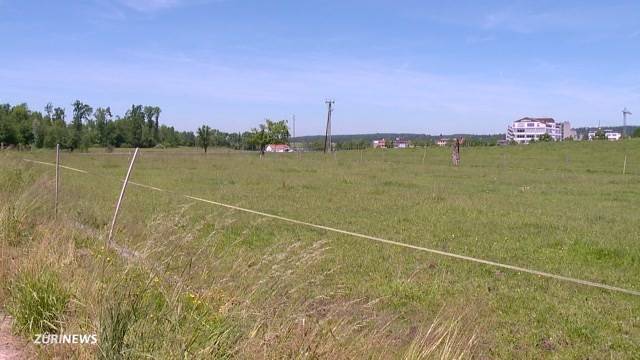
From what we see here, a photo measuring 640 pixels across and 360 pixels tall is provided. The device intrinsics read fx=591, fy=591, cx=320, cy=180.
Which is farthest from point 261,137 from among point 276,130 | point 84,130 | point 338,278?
point 338,278

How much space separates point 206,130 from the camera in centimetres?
11112

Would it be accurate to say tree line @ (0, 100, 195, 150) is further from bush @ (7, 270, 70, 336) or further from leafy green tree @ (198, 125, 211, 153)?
bush @ (7, 270, 70, 336)

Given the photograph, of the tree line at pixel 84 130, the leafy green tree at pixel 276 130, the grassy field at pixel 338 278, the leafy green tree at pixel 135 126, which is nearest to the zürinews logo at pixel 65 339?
the grassy field at pixel 338 278

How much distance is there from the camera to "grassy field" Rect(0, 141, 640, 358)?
3.44 metres

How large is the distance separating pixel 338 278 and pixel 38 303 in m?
3.67

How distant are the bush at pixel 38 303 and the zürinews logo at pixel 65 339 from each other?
10cm

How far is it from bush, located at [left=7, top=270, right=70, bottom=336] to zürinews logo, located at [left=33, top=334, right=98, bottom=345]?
10 cm

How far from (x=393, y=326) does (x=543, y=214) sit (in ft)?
29.2

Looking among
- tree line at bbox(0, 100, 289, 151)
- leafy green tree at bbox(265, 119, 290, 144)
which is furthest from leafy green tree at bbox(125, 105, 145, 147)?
leafy green tree at bbox(265, 119, 290, 144)

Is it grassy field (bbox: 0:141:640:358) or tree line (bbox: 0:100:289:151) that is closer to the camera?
grassy field (bbox: 0:141:640:358)

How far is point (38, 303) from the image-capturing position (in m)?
4.09

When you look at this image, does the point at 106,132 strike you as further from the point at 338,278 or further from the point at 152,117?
the point at 338,278

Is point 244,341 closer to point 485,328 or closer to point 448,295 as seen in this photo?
point 485,328

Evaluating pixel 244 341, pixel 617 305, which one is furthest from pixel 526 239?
pixel 244 341
